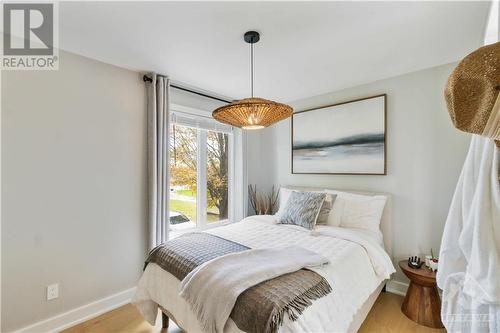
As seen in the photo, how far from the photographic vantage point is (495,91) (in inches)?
19.0

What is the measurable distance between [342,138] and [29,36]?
125 inches

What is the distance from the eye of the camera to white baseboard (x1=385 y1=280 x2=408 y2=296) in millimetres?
2510

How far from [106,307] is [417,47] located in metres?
3.66

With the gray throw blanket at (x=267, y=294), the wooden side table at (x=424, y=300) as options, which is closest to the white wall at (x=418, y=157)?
the wooden side table at (x=424, y=300)

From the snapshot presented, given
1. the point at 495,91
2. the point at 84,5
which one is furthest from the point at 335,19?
the point at 84,5

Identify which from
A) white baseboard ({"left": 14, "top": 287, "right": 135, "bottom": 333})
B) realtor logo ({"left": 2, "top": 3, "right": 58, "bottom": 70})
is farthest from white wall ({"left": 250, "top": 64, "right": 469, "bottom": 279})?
realtor logo ({"left": 2, "top": 3, "right": 58, "bottom": 70})

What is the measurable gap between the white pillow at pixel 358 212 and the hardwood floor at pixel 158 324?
740mm

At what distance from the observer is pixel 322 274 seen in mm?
1509

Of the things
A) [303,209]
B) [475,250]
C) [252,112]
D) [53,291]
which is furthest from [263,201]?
[475,250]

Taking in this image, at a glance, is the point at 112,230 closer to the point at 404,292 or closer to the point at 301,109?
the point at 301,109

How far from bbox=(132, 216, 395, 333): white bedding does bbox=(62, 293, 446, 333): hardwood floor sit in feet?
0.85

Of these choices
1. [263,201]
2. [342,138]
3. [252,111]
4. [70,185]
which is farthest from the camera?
[263,201]

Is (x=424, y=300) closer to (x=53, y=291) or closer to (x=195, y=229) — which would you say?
(x=195, y=229)

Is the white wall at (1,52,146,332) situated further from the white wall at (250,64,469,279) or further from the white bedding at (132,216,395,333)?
the white wall at (250,64,469,279)
